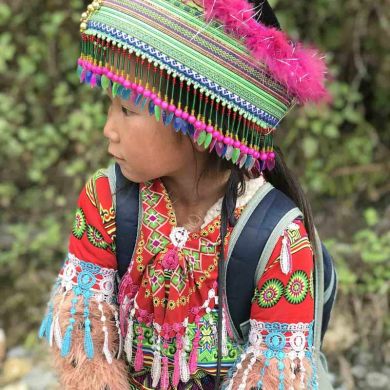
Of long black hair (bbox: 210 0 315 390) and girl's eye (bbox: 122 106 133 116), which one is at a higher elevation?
girl's eye (bbox: 122 106 133 116)

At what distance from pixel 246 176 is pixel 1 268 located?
2061 millimetres

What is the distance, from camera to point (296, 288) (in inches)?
58.1

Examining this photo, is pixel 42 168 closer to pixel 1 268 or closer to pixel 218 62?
pixel 1 268

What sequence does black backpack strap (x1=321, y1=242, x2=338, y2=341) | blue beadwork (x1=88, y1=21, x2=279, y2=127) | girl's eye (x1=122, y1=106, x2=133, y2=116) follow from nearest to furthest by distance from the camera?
blue beadwork (x1=88, y1=21, x2=279, y2=127) < girl's eye (x1=122, y1=106, x2=133, y2=116) < black backpack strap (x1=321, y1=242, x2=338, y2=341)

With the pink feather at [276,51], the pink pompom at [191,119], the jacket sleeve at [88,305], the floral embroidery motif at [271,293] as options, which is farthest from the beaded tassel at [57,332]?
the pink feather at [276,51]

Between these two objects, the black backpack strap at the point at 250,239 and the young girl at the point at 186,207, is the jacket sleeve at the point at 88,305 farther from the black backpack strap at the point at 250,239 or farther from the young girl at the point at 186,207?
the black backpack strap at the point at 250,239

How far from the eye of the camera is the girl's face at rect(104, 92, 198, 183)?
1.40 meters

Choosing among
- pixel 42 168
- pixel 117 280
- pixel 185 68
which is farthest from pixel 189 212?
pixel 42 168

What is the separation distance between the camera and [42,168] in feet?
11.7

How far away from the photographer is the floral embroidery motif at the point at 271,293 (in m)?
1.47

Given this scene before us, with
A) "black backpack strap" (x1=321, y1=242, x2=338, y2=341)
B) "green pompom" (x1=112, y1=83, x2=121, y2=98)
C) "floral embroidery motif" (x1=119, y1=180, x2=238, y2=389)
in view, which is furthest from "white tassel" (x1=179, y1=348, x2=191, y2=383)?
"green pompom" (x1=112, y1=83, x2=121, y2=98)

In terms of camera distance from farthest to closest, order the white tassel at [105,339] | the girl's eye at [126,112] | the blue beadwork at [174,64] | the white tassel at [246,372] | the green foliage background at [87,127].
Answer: the green foliage background at [87,127]
the white tassel at [105,339]
the white tassel at [246,372]
the girl's eye at [126,112]
the blue beadwork at [174,64]

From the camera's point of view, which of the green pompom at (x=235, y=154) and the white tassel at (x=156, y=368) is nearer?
the green pompom at (x=235, y=154)

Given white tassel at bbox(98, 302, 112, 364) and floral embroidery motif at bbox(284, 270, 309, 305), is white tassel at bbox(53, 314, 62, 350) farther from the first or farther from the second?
floral embroidery motif at bbox(284, 270, 309, 305)
